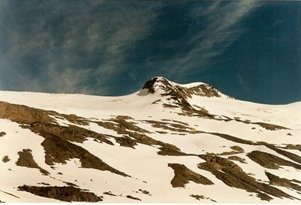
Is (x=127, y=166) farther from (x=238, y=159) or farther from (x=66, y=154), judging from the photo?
(x=238, y=159)

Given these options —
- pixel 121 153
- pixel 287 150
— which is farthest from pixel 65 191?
pixel 287 150

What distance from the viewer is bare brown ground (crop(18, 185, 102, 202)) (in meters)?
48.5

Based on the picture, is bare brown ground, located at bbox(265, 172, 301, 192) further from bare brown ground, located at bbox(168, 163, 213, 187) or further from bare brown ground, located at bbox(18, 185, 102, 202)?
bare brown ground, located at bbox(18, 185, 102, 202)

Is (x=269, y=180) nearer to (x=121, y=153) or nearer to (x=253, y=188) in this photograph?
(x=253, y=188)

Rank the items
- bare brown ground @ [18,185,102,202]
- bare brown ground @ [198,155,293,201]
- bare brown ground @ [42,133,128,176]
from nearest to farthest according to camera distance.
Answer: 1. bare brown ground @ [18,185,102,202]
2. bare brown ground @ [42,133,128,176]
3. bare brown ground @ [198,155,293,201]

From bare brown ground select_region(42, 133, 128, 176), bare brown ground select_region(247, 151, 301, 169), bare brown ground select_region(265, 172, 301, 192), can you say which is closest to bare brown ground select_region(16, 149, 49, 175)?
bare brown ground select_region(42, 133, 128, 176)

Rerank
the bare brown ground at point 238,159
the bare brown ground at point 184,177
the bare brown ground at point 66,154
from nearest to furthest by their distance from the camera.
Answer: the bare brown ground at point 66,154 < the bare brown ground at point 184,177 < the bare brown ground at point 238,159

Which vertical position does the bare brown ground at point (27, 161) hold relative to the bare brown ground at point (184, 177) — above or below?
below

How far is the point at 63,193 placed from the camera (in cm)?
4981

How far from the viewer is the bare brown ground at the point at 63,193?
48.5m

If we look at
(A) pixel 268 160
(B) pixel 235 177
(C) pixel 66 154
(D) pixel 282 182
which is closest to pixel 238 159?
(A) pixel 268 160

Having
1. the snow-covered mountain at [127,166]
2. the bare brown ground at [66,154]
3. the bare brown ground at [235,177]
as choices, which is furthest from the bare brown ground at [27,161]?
the bare brown ground at [235,177]

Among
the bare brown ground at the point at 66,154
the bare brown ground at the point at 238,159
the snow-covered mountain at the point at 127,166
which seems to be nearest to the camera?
the snow-covered mountain at the point at 127,166

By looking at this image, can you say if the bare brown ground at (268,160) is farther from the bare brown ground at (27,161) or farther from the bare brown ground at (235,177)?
the bare brown ground at (27,161)
